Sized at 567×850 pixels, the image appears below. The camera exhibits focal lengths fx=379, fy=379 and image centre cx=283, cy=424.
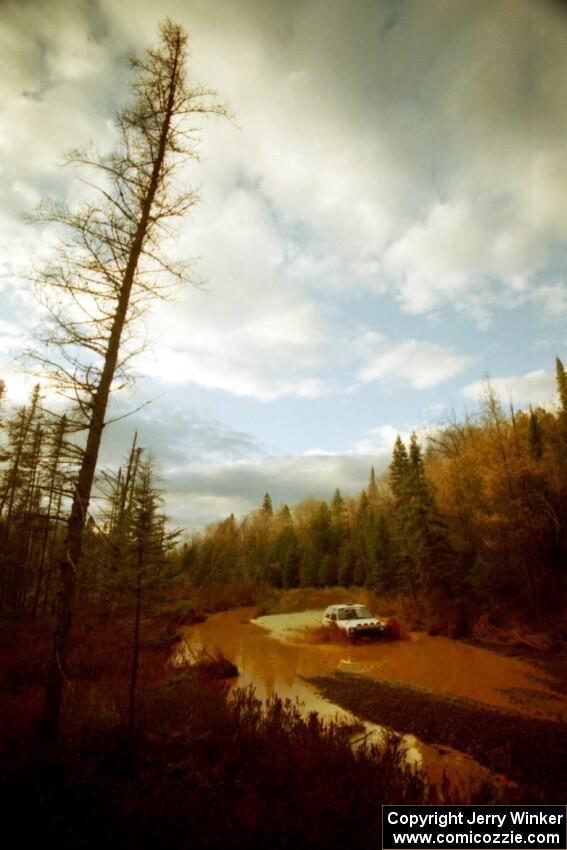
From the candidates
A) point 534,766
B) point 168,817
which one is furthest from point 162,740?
point 534,766

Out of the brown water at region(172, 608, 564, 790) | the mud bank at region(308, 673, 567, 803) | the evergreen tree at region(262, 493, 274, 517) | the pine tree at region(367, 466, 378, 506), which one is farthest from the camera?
the evergreen tree at region(262, 493, 274, 517)

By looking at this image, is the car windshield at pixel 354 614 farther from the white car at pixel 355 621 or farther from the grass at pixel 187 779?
the grass at pixel 187 779

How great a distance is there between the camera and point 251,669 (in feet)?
53.4

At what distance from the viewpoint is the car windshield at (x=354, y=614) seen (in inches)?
870

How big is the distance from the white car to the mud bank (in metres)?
7.34

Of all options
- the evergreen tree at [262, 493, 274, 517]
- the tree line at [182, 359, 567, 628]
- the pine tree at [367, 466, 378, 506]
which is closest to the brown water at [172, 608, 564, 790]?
the tree line at [182, 359, 567, 628]

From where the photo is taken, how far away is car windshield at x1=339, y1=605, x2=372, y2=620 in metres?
22.1

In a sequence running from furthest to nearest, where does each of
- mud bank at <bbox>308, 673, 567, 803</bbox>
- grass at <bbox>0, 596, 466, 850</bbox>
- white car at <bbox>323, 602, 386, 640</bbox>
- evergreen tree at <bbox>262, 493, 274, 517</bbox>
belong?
evergreen tree at <bbox>262, 493, 274, 517</bbox> → white car at <bbox>323, 602, 386, 640</bbox> → mud bank at <bbox>308, 673, 567, 803</bbox> → grass at <bbox>0, 596, 466, 850</bbox>

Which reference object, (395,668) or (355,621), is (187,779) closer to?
(395,668)

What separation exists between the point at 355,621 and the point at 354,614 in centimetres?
105

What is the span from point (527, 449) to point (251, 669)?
65.6 ft

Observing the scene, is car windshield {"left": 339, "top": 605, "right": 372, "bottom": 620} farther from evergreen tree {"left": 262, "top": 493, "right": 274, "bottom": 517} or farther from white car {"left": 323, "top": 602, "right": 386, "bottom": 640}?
evergreen tree {"left": 262, "top": 493, "right": 274, "bottom": 517}

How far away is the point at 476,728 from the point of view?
357 inches

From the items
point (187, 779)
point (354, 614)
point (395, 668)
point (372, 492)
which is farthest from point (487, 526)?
point (372, 492)
